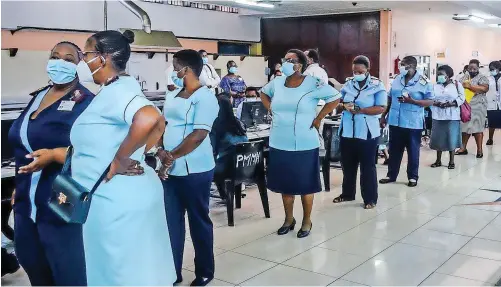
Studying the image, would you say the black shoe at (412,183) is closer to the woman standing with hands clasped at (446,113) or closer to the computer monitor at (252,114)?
the woman standing with hands clasped at (446,113)

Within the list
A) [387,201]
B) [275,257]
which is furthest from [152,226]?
[387,201]

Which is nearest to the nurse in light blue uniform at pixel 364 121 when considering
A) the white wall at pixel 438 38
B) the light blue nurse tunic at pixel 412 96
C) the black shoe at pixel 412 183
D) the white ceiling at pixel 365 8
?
the light blue nurse tunic at pixel 412 96

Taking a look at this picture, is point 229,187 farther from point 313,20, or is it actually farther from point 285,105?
point 313,20

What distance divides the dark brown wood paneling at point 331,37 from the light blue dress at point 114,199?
10461mm

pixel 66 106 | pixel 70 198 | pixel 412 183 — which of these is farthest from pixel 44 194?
pixel 412 183

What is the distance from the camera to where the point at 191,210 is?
10.9 ft

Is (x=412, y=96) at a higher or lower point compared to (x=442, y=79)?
lower

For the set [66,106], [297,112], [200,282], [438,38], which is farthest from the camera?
[438,38]

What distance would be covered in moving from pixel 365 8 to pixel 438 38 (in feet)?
13.1

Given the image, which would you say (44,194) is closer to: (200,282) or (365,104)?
(200,282)

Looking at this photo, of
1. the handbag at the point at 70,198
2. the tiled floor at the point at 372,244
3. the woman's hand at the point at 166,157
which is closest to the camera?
the handbag at the point at 70,198

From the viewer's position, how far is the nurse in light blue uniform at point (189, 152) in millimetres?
3215

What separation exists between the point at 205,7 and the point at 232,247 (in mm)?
8440

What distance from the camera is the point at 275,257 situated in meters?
4.02
